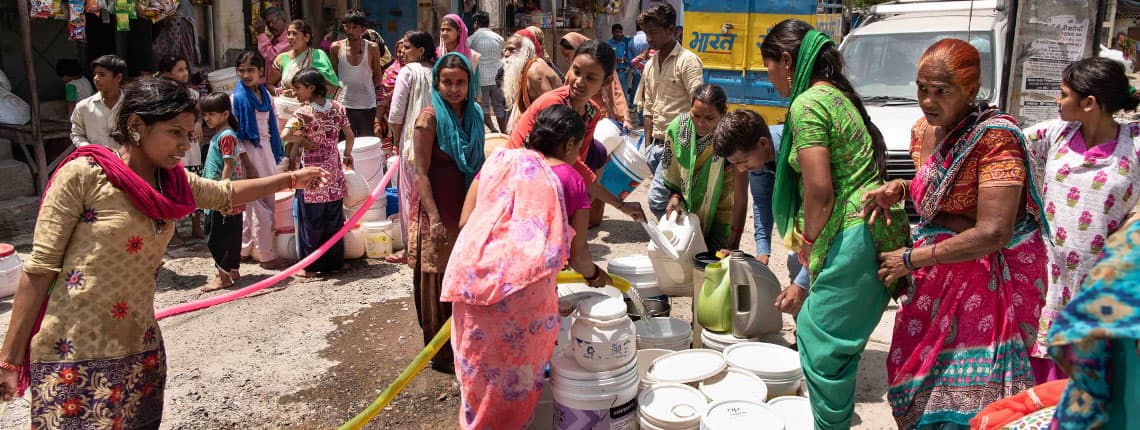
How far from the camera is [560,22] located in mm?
17031

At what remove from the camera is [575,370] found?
3.04 m

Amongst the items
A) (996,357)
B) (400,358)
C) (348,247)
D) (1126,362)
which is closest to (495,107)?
(348,247)

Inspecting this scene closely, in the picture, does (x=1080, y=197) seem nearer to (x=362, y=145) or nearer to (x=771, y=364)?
(x=771, y=364)

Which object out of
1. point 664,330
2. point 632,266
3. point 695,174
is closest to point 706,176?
point 695,174

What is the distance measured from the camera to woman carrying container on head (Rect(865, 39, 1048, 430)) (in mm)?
2342

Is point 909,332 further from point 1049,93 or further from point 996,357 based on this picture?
point 1049,93

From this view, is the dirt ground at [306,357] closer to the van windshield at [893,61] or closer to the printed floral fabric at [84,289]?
the printed floral fabric at [84,289]

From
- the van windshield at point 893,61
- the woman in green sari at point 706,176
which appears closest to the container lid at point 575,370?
the woman in green sari at point 706,176

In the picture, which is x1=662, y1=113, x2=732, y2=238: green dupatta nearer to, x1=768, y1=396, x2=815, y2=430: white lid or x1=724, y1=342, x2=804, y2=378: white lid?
x1=724, y1=342, x2=804, y2=378: white lid

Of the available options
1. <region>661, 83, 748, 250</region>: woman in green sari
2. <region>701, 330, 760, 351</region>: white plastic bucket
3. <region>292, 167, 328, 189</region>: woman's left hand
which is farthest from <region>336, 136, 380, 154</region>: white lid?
<region>701, 330, 760, 351</region>: white plastic bucket

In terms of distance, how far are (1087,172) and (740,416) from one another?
213 centimetres

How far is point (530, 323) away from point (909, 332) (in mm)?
1289

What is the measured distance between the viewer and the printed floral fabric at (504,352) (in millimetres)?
2840

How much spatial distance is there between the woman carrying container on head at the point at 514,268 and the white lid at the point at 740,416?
652 millimetres
